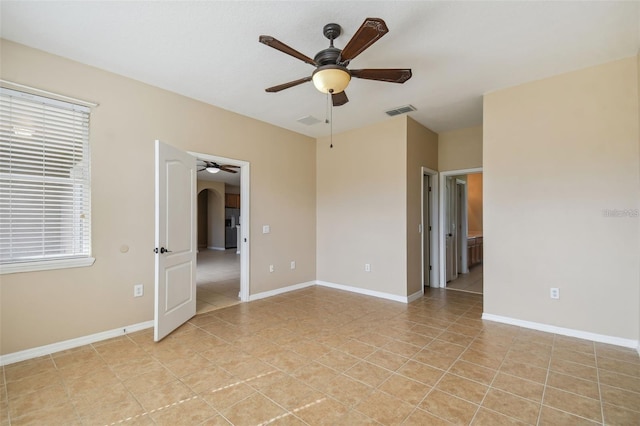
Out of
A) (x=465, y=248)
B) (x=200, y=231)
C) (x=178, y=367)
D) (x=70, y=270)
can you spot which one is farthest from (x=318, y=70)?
(x=200, y=231)

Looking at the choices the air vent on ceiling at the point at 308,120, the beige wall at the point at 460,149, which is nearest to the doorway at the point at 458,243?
the beige wall at the point at 460,149

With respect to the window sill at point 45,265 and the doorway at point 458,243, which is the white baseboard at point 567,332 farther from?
the window sill at point 45,265

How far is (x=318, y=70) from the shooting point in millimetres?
2316

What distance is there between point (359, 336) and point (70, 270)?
3016 mm

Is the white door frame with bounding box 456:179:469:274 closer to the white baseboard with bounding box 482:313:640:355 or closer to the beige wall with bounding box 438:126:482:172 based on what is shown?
the beige wall with bounding box 438:126:482:172

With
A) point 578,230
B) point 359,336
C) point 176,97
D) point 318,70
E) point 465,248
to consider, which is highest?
point 176,97

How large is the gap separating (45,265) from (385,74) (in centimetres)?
356

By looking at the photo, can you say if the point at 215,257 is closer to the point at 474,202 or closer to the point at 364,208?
the point at 364,208

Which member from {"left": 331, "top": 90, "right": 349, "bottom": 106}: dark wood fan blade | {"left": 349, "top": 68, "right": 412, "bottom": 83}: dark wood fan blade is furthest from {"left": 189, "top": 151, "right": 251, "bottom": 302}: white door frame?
{"left": 349, "top": 68, "right": 412, "bottom": 83}: dark wood fan blade

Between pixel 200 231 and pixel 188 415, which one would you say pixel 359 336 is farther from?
pixel 200 231

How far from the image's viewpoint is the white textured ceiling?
2.21 meters

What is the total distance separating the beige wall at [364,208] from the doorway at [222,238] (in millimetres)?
1606

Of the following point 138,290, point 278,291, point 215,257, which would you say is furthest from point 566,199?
point 215,257

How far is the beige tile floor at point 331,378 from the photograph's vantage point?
1915mm
